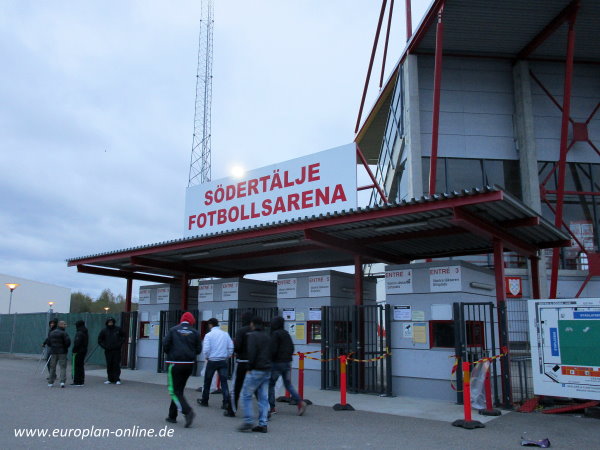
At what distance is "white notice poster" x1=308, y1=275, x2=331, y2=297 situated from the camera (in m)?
12.5

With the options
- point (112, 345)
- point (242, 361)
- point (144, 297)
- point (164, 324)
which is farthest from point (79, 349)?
point (242, 361)

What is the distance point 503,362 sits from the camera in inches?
365

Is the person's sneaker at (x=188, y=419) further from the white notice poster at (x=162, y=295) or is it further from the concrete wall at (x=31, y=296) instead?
the concrete wall at (x=31, y=296)

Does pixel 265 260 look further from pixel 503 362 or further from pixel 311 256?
pixel 503 362

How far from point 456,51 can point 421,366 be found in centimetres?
1268

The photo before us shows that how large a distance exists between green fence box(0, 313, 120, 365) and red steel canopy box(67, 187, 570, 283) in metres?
3.02

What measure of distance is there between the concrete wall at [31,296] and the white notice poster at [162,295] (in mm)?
43394

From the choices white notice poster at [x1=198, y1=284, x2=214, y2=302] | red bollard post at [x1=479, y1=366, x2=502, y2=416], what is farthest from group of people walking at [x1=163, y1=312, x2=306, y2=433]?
white notice poster at [x1=198, y1=284, x2=214, y2=302]

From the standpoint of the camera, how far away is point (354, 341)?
1131 cm

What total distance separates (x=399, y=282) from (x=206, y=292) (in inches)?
248

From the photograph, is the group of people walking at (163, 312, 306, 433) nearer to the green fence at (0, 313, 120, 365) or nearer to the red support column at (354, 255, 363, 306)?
the red support column at (354, 255, 363, 306)

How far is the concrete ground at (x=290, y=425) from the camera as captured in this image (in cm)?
664

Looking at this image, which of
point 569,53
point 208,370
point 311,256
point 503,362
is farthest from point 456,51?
point 208,370

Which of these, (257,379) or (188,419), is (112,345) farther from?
(257,379)
